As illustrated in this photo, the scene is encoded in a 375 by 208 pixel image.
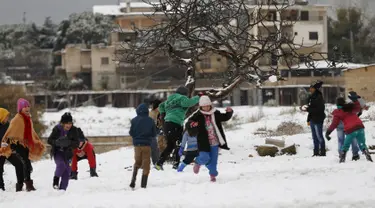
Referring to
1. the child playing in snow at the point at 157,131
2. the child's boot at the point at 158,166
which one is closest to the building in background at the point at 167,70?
the child playing in snow at the point at 157,131

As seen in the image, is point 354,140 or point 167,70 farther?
point 167,70

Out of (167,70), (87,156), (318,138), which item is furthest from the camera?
(167,70)

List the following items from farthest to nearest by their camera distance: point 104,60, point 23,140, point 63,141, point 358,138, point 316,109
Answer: point 104,60, point 316,109, point 358,138, point 23,140, point 63,141

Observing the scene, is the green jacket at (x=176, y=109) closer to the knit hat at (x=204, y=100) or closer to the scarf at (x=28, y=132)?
the knit hat at (x=204, y=100)

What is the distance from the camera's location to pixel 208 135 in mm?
12805

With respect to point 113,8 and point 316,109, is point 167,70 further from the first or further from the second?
point 316,109

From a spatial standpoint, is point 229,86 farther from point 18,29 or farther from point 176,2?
point 18,29

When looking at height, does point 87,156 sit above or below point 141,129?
below

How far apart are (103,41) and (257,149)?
6686cm

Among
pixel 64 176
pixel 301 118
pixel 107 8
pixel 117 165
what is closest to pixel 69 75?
pixel 107 8

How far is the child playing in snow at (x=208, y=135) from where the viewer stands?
1273 cm

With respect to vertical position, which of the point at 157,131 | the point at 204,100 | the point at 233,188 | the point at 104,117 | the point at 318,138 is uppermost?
the point at 204,100

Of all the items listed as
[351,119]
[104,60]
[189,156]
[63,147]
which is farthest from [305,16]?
[63,147]

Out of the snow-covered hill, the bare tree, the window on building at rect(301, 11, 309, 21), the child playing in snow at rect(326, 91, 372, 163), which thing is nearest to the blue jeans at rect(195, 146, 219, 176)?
the child playing in snow at rect(326, 91, 372, 163)
